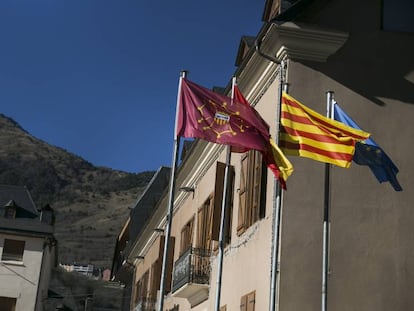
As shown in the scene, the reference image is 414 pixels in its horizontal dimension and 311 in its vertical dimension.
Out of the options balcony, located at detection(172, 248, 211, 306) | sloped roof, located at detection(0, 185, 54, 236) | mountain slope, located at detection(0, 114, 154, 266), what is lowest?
balcony, located at detection(172, 248, 211, 306)

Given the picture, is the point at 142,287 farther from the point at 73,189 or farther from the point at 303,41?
the point at 73,189

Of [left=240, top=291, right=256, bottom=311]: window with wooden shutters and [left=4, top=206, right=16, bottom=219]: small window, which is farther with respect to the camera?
[left=4, top=206, right=16, bottom=219]: small window

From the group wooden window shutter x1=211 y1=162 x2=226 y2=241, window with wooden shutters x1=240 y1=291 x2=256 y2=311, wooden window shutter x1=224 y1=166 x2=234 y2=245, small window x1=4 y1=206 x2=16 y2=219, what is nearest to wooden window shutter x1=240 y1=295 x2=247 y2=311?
window with wooden shutters x1=240 y1=291 x2=256 y2=311

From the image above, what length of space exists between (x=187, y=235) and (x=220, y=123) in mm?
10976

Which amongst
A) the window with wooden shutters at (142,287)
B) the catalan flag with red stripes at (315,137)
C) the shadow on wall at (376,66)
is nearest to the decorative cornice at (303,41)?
the shadow on wall at (376,66)

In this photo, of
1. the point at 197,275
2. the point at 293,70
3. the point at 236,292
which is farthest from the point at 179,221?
the point at 293,70

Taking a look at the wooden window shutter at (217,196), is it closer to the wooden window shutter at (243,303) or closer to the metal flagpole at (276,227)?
the wooden window shutter at (243,303)

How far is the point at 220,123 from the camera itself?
11.5m

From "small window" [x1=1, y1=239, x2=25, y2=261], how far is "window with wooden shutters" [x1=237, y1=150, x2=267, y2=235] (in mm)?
33056

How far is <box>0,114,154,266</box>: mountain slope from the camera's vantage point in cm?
13562

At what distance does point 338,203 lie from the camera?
13.2 metres

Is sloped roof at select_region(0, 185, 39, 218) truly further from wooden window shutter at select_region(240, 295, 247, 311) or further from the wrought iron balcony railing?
wooden window shutter at select_region(240, 295, 247, 311)

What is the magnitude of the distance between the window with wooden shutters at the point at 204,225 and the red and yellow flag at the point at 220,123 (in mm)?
7147

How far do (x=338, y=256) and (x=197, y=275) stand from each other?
589 cm
